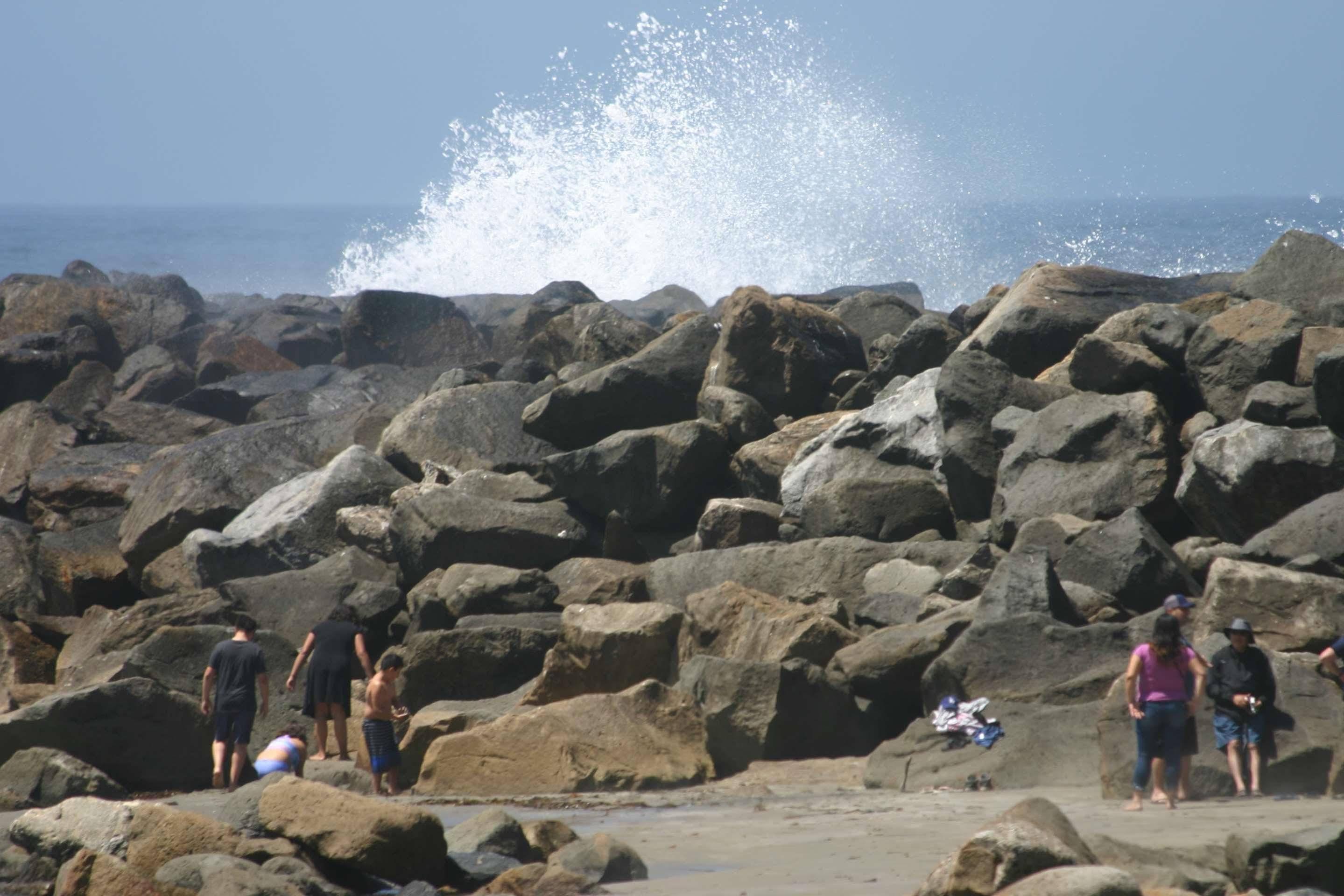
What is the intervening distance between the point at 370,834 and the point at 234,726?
354cm

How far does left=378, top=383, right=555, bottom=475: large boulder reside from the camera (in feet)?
47.0

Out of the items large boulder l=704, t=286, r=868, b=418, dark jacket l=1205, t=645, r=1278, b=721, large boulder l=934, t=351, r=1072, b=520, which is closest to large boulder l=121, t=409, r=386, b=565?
large boulder l=704, t=286, r=868, b=418

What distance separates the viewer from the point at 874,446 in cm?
1280

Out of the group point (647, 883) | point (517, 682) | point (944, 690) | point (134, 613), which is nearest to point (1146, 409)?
point (944, 690)

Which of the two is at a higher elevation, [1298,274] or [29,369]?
[1298,274]

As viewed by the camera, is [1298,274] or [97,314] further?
[97,314]

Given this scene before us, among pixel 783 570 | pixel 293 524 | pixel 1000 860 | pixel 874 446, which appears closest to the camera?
pixel 1000 860

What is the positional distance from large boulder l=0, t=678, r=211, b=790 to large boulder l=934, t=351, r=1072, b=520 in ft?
19.4

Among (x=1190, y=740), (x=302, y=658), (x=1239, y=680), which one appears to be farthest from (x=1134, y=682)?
(x=302, y=658)

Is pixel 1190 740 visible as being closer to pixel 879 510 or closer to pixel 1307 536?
pixel 1307 536

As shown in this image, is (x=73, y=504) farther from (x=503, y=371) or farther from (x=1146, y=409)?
(x=1146, y=409)

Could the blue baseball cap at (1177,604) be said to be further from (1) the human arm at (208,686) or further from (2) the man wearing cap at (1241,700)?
(1) the human arm at (208,686)

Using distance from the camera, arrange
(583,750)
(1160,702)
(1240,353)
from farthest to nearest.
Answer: (1240,353) → (583,750) → (1160,702)

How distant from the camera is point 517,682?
10297 millimetres
